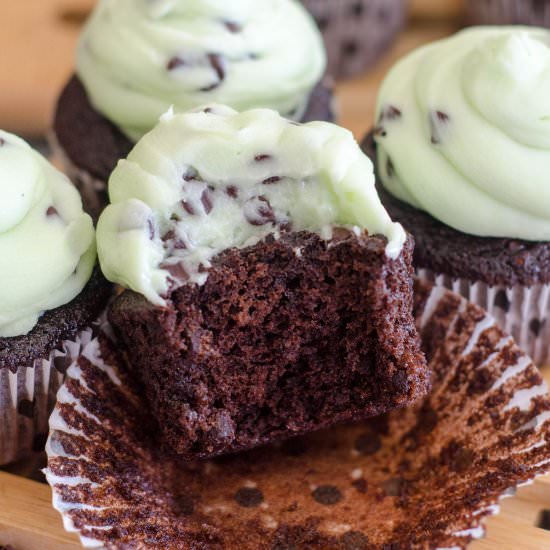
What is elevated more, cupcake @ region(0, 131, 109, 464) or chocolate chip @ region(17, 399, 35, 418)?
cupcake @ region(0, 131, 109, 464)

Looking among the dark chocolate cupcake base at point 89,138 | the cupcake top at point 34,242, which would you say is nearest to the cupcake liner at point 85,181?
the dark chocolate cupcake base at point 89,138

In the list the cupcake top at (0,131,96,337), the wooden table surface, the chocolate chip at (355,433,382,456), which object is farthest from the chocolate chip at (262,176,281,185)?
the wooden table surface

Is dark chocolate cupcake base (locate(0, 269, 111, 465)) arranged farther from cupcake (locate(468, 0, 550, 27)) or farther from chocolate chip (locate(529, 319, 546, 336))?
cupcake (locate(468, 0, 550, 27))

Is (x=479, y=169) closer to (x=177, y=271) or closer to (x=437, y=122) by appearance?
(x=437, y=122)

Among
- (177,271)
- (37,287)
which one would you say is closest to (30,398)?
(37,287)

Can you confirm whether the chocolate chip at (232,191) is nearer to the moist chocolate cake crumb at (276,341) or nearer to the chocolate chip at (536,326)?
the moist chocolate cake crumb at (276,341)
